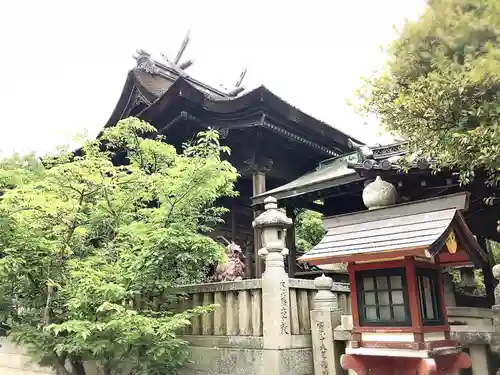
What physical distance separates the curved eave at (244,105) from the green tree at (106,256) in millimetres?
2769

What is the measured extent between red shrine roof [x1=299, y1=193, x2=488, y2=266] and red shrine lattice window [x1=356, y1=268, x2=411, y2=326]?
0.91 feet

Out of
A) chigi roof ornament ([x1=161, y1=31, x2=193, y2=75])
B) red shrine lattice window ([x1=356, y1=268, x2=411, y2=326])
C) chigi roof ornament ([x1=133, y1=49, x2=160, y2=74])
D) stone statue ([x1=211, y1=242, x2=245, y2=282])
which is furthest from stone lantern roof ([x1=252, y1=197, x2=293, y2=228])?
chigi roof ornament ([x1=161, y1=31, x2=193, y2=75])

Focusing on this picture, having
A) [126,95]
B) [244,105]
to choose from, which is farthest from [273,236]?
[126,95]

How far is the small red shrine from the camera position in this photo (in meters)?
4.54

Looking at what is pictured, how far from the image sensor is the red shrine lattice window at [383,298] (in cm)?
468

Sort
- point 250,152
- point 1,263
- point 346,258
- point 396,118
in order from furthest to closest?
1. point 250,152
2. point 1,263
3. point 396,118
4. point 346,258

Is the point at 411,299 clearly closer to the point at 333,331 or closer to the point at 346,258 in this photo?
the point at 346,258

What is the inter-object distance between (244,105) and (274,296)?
491cm

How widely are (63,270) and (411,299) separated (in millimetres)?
5016

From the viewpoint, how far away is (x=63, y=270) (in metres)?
7.00

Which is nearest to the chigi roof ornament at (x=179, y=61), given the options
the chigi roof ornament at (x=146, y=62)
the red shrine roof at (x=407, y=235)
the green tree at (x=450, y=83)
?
the chigi roof ornament at (x=146, y=62)

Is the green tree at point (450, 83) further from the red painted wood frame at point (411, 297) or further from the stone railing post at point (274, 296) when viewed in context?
the stone railing post at point (274, 296)

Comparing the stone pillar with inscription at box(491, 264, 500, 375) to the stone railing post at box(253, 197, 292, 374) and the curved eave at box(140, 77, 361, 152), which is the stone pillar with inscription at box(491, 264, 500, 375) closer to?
the stone railing post at box(253, 197, 292, 374)

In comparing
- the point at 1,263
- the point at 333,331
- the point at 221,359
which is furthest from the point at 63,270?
the point at 333,331
